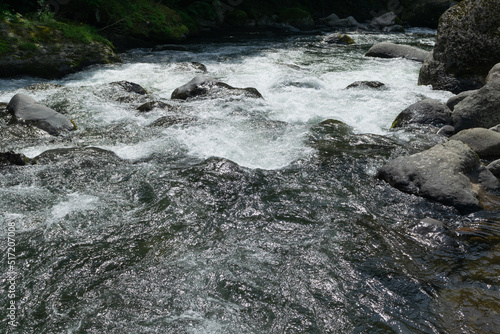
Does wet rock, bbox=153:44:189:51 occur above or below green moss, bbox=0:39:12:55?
below

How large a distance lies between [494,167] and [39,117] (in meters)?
7.90

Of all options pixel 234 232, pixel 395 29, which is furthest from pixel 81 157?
pixel 395 29

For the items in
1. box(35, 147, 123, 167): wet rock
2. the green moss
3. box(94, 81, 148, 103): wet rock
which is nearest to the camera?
box(35, 147, 123, 167): wet rock

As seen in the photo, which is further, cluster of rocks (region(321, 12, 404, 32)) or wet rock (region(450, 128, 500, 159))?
cluster of rocks (region(321, 12, 404, 32))

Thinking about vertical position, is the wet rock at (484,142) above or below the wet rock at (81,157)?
above

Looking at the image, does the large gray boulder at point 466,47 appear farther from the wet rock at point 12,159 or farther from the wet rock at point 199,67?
the wet rock at point 12,159

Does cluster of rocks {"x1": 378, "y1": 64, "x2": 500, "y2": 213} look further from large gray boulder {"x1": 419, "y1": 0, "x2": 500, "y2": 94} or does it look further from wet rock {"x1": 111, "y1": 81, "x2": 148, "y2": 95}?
wet rock {"x1": 111, "y1": 81, "x2": 148, "y2": 95}

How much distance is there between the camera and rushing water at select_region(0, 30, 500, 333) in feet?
11.3

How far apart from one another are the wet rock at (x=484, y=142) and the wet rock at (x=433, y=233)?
256 cm

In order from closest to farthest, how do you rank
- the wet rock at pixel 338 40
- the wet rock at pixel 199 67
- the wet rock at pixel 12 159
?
1. the wet rock at pixel 12 159
2. the wet rock at pixel 199 67
3. the wet rock at pixel 338 40

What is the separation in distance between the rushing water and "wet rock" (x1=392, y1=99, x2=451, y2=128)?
384 millimetres

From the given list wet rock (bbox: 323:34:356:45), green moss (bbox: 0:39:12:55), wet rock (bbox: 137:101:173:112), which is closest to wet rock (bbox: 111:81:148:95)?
wet rock (bbox: 137:101:173:112)

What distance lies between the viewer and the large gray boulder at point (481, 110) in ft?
23.8

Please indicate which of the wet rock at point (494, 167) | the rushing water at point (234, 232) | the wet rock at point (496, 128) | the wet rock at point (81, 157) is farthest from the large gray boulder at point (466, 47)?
the wet rock at point (81, 157)
